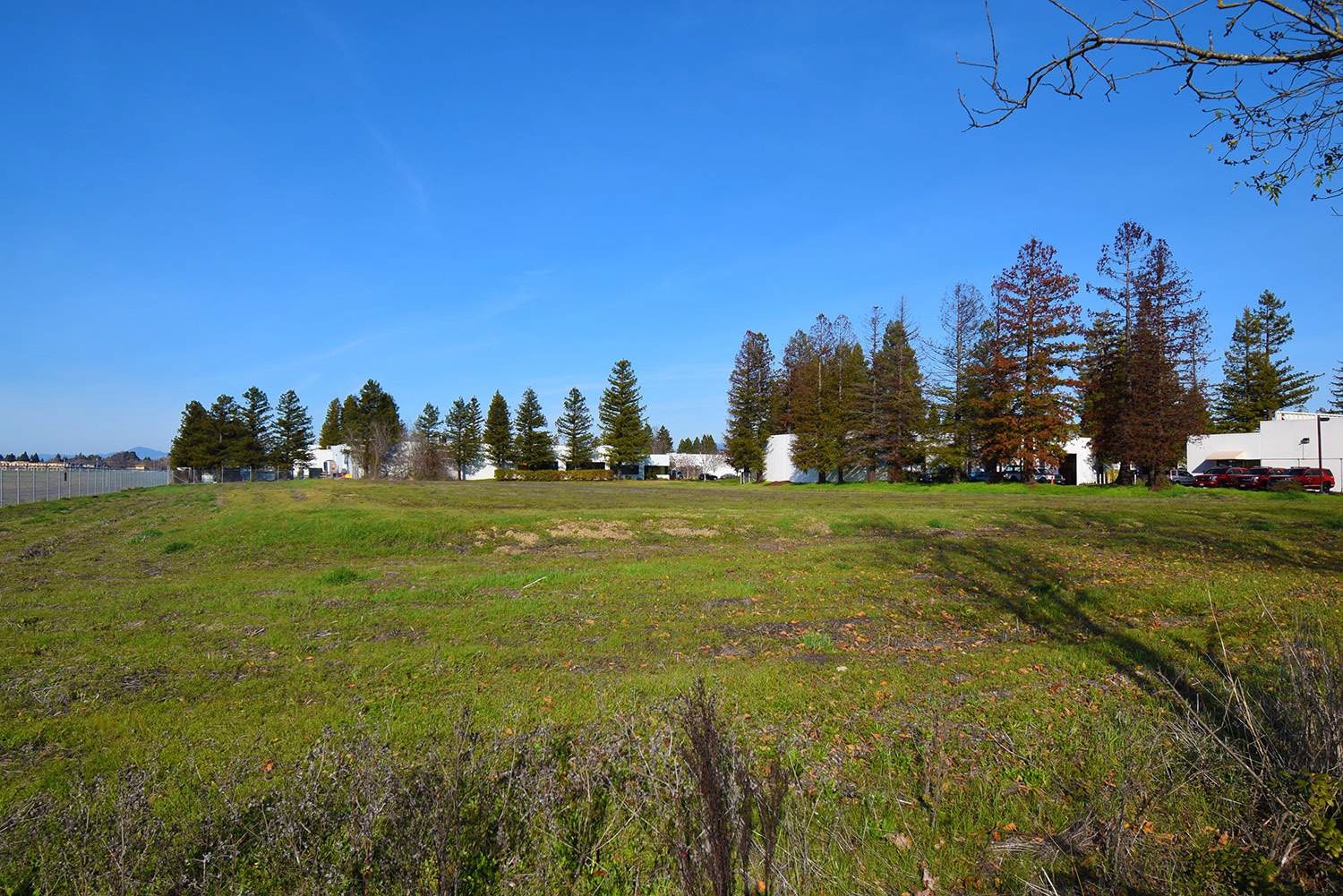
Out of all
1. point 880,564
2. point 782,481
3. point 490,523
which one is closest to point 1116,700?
point 880,564

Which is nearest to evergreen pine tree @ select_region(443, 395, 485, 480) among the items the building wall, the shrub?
the building wall

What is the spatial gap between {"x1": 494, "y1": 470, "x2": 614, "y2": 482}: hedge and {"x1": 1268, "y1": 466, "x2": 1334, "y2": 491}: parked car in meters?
53.3

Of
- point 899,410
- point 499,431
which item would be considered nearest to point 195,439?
point 499,431

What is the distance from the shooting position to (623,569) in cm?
1153

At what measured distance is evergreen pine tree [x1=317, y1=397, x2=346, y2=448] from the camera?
312ft

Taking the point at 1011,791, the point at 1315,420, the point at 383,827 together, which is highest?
the point at 1315,420

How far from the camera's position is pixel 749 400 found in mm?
61438

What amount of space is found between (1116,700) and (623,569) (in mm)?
7582

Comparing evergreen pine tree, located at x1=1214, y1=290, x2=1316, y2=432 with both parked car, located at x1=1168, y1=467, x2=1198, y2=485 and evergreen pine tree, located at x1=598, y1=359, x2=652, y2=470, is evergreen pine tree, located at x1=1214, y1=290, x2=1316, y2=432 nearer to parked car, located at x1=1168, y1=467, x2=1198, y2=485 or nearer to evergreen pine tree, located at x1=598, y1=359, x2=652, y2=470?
parked car, located at x1=1168, y1=467, x2=1198, y2=485

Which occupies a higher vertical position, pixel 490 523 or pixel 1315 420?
pixel 1315 420

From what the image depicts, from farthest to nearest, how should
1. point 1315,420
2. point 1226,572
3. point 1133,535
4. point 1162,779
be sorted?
point 1315,420 → point 1133,535 → point 1226,572 → point 1162,779

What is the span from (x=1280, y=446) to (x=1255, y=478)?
10.3 metres

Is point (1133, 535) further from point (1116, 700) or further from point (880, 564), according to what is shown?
point (1116, 700)

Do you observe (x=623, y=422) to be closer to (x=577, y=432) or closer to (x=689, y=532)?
(x=577, y=432)
